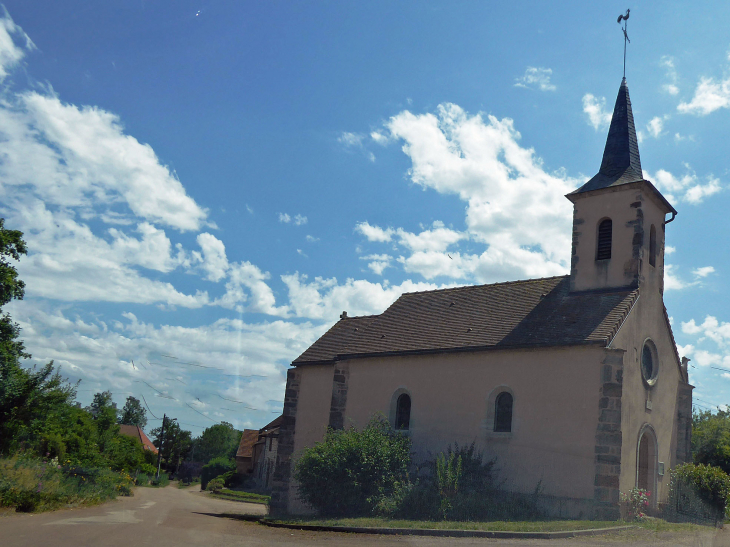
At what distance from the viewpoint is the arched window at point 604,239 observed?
22.2m

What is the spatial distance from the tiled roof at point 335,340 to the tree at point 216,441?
61.7 metres

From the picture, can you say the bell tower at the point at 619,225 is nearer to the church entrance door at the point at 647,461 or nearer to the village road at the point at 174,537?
the church entrance door at the point at 647,461

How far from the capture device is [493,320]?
74.5 ft

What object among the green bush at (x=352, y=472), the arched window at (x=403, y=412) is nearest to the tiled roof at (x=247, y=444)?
the arched window at (x=403, y=412)

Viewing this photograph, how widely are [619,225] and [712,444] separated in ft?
42.3

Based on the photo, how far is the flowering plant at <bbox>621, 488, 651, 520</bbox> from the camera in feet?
56.0

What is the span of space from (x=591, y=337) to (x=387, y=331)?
30.5 feet

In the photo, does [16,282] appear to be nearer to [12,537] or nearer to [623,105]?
[12,537]

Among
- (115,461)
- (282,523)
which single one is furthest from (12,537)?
(115,461)

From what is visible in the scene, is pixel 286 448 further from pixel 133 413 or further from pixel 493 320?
pixel 133 413

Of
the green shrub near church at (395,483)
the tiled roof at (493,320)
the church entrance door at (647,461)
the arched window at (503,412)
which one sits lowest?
the green shrub near church at (395,483)

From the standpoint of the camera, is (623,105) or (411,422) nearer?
(411,422)

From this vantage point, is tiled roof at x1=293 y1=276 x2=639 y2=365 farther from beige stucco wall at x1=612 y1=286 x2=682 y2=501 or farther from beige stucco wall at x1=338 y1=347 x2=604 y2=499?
beige stucco wall at x1=612 y1=286 x2=682 y2=501

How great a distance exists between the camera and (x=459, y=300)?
85.0 ft
